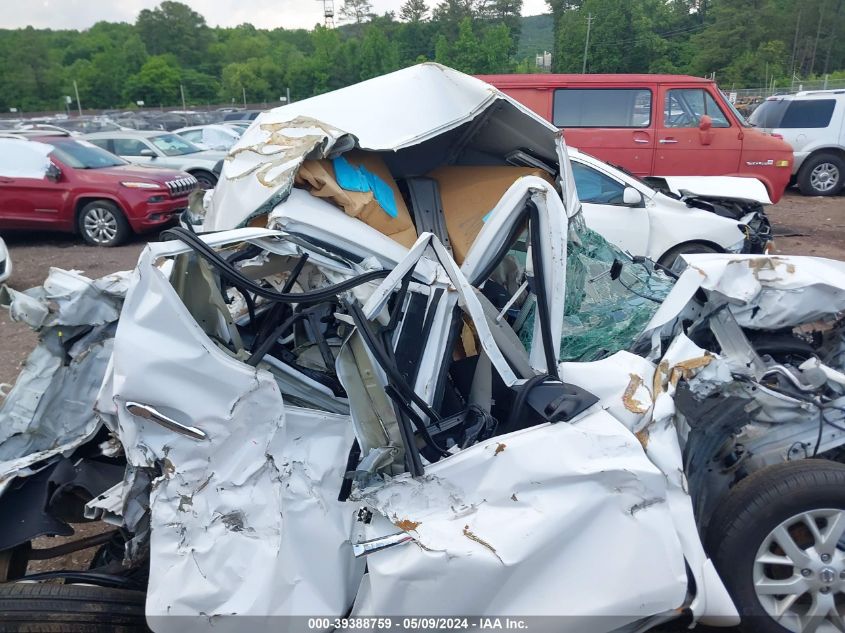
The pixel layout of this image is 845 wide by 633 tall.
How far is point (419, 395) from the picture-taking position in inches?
86.1

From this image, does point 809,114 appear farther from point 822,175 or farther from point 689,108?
point 689,108

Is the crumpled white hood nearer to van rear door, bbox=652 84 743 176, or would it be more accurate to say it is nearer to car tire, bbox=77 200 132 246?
van rear door, bbox=652 84 743 176

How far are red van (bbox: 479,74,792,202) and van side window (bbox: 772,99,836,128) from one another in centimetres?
377

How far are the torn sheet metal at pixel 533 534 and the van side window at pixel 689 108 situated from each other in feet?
27.2

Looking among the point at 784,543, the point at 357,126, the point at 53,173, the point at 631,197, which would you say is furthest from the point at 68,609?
the point at 53,173

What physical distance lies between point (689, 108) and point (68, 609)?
9486 mm

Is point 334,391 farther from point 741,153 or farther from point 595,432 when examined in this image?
point 741,153

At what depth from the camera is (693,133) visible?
8.98 m

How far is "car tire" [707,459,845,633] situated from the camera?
2.15 metres

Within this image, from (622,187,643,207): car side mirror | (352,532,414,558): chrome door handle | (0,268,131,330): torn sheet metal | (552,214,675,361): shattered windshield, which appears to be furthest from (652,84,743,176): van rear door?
(352,532,414,558): chrome door handle

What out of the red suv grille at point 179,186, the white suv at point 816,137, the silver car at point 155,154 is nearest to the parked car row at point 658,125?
the white suv at point 816,137

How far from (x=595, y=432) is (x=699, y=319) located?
1.01m

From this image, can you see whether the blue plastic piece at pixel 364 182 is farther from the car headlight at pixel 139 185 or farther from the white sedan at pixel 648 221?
the car headlight at pixel 139 185

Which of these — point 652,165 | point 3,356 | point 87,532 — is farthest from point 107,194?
point 652,165
